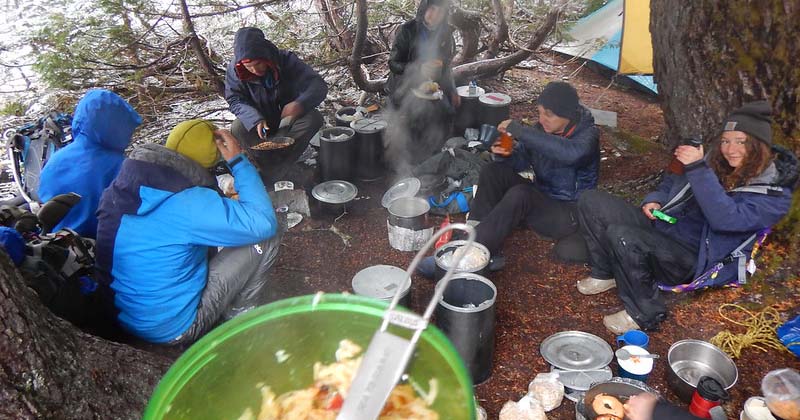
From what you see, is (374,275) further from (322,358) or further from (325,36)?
(325,36)

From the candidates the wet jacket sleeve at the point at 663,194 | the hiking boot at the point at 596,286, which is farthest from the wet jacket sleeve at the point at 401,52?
the hiking boot at the point at 596,286

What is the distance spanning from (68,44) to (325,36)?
3024 millimetres

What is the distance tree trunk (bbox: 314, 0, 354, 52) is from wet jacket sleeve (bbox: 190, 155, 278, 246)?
3.83 meters

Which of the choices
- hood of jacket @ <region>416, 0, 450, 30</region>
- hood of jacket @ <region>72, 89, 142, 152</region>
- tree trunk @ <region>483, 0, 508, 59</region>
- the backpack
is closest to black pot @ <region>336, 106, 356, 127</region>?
hood of jacket @ <region>416, 0, 450, 30</region>

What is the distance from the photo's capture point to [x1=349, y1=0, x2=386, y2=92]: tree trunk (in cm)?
492

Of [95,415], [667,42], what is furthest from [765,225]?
[95,415]

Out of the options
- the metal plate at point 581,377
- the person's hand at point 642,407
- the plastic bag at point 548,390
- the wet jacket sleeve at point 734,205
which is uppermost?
the wet jacket sleeve at point 734,205

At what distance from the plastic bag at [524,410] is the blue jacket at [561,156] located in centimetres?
190

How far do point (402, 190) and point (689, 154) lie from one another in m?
2.58

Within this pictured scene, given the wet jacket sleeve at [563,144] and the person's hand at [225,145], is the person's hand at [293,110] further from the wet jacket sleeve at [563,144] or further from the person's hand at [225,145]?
the wet jacket sleeve at [563,144]

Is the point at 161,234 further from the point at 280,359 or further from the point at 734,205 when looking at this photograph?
the point at 734,205

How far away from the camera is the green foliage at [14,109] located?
6395 millimetres

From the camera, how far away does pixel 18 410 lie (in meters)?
1.72

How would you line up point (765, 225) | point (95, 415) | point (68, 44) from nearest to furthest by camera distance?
point (95, 415) < point (765, 225) < point (68, 44)
